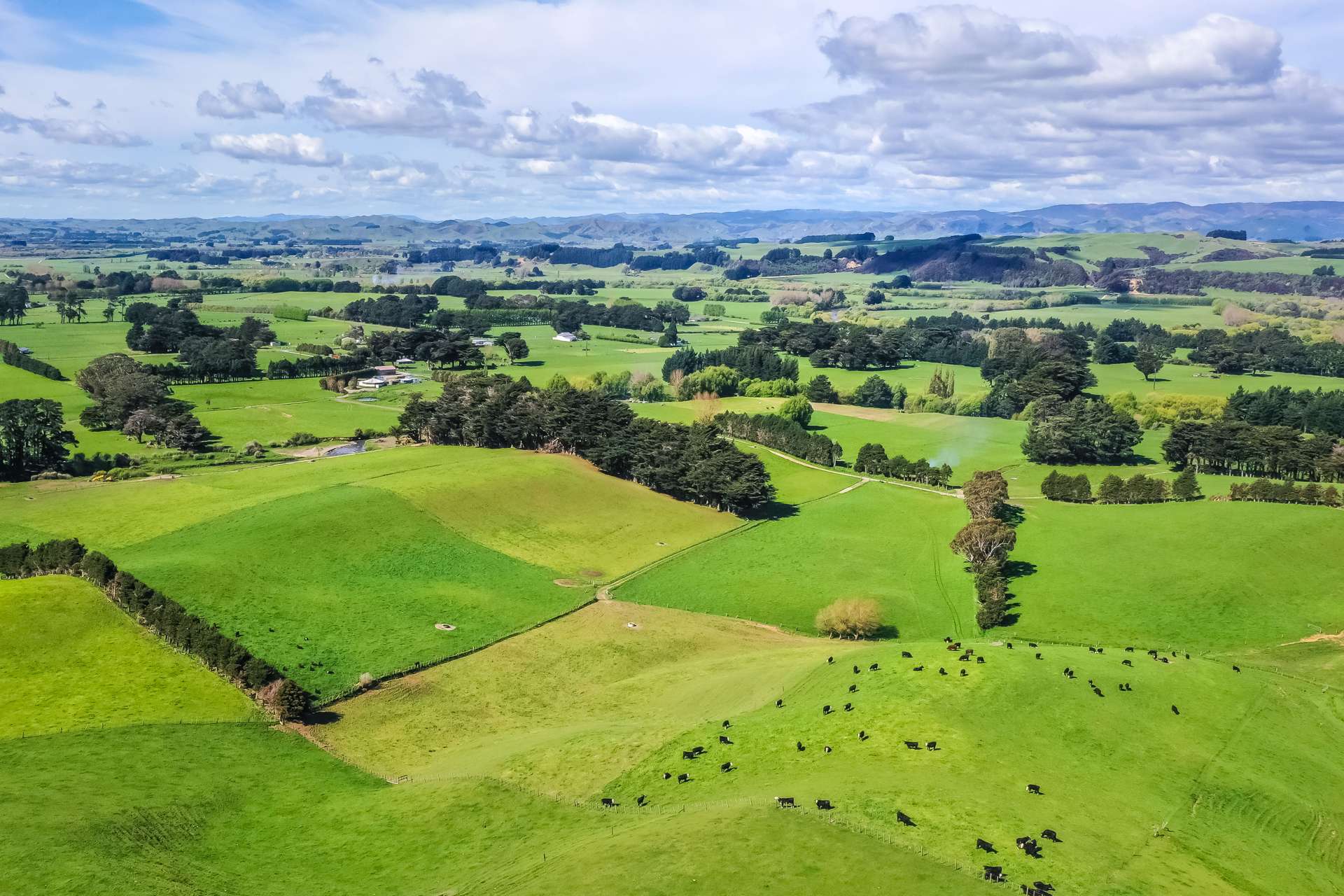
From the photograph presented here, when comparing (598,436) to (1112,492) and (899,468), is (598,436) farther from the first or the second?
(1112,492)

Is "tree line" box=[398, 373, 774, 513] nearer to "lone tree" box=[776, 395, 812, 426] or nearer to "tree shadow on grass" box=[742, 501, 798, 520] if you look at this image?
"tree shadow on grass" box=[742, 501, 798, 520]

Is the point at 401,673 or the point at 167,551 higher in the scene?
the point at 167,551

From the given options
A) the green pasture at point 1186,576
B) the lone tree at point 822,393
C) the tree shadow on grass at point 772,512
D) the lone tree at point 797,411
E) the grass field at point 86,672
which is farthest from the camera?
the lone tree at point 822,393

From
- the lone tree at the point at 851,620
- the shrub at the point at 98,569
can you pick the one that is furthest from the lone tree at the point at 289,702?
the lone tree at the point at 851,620

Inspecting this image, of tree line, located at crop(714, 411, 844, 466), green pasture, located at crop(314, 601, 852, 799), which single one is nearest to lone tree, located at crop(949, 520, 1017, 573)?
green pasture, located at crop(314, 601, 852, 799)

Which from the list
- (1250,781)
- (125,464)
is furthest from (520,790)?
(125,464)

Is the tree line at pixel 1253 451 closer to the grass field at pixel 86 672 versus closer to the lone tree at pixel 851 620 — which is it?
the lone tree at pixel 851 620

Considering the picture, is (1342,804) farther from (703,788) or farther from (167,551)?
(167,551)
